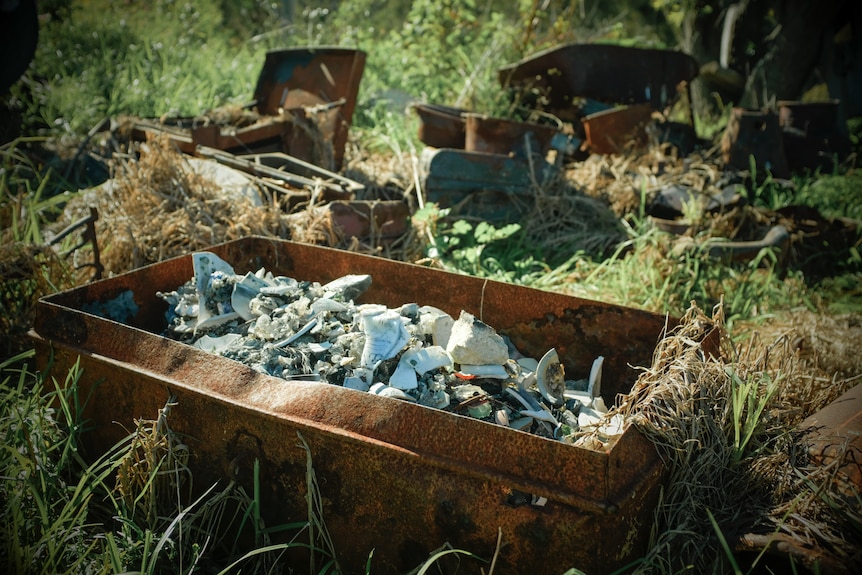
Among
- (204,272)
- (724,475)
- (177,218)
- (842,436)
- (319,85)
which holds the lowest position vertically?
(724,475)

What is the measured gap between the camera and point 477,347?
8.80 feet

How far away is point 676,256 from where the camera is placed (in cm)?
476

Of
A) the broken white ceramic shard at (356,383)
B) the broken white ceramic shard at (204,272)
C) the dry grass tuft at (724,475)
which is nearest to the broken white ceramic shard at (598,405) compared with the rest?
the dry grass tuft at (724,475)

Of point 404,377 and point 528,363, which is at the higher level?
point 404,377

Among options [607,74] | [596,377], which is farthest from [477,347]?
[607,74]

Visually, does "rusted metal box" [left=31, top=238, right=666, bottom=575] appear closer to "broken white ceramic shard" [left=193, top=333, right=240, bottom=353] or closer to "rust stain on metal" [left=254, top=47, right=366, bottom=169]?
"broken white ceramic shard" [left=193, top=333, right=240, bottom=353]

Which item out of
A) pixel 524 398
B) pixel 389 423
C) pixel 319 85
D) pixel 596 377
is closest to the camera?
pixel 389 423

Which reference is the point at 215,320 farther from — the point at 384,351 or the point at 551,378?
the point at 551,378

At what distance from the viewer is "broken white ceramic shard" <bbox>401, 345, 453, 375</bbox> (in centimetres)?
262

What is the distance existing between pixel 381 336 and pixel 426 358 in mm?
215

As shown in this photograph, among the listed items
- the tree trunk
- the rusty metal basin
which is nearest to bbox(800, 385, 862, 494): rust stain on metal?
the rusty metal basin

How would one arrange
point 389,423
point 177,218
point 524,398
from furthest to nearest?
point 177,218 < point 524,398 < point 389,423

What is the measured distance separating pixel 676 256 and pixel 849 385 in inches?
64.2

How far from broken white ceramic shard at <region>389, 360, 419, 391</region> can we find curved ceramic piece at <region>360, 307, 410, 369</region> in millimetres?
66
